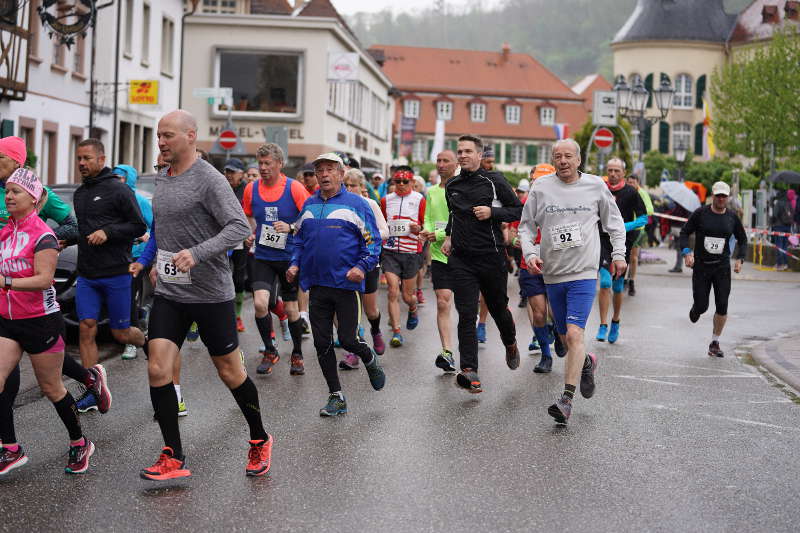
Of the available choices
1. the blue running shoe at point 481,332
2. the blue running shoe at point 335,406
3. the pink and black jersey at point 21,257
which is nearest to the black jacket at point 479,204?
the blue running shoe at point 335,406

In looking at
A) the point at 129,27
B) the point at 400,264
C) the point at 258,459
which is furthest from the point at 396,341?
the point at 129,27

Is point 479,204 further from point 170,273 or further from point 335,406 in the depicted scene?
point 170,273

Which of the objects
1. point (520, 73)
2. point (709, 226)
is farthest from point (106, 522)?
point (520, 73)

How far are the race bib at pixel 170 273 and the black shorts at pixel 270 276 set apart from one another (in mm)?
4197

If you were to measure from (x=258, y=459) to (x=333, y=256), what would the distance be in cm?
231

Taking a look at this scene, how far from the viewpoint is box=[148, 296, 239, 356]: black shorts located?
6.40m

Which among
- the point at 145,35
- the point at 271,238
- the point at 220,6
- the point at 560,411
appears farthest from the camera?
the point at 220,6

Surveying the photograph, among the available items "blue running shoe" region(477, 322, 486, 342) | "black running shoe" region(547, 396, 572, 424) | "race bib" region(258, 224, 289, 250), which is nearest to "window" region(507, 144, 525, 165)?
"blue running shoe" region(477, 322, 486, 342)

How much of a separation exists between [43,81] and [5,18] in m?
4.53

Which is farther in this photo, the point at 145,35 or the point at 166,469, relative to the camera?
the point at 145,35

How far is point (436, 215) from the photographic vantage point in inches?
435

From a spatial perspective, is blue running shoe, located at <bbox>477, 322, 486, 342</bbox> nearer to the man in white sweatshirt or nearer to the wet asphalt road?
the wet asphalt road

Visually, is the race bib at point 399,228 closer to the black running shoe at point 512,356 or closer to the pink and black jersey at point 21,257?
the black running shoe at point 512,356

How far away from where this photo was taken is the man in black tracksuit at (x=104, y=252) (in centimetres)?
831
